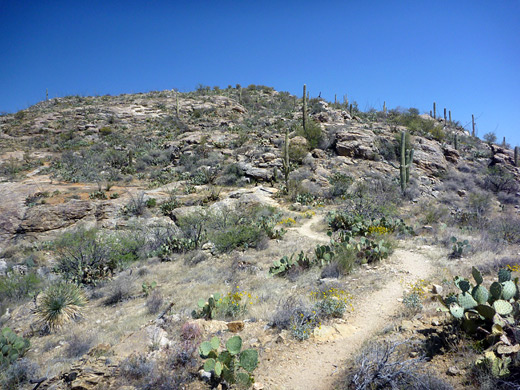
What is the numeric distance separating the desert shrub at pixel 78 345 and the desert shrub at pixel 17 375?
1.60 feet

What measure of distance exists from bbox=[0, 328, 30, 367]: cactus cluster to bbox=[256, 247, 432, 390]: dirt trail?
11.4 ft

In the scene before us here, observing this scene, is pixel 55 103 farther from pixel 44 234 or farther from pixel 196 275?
pixel 196 275

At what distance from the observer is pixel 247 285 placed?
6.04 metres

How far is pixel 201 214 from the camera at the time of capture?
1009cm

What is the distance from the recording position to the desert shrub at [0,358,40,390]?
128 inches

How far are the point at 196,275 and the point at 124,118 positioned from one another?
26.9 m

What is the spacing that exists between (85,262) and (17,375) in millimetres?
4497

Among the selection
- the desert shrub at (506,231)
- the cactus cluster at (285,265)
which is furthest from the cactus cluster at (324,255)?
the desert shrub at (506,231)

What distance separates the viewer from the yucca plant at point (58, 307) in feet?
16.8

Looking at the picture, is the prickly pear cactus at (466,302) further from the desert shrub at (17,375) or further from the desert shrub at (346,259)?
the desert shrub at (17,375)

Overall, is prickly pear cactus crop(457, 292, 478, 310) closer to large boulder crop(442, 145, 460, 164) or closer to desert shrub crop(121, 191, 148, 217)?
desert shrub crop(121, 191, 148, 217)

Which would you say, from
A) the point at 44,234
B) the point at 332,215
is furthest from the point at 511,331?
the point at 44,234

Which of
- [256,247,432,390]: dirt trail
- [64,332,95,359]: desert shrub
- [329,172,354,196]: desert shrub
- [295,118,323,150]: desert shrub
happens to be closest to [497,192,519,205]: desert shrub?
[329,172,354,196]: desert shrub

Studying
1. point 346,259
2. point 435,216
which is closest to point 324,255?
point 346,259
